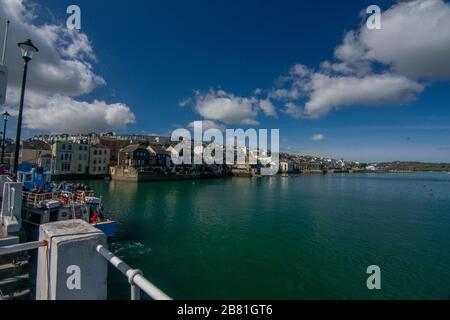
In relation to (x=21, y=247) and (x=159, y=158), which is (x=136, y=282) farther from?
(x=159, y=158)

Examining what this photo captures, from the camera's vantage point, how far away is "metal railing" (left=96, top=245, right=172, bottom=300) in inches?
84.6

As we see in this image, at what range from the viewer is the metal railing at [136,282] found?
2.15 metres

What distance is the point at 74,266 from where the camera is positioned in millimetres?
2715

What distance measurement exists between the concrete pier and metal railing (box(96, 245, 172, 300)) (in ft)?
0.42

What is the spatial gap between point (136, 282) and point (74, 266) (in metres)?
0.88

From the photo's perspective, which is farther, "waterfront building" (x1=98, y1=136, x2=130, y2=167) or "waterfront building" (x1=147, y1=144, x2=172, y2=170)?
"waterfront building" (x1=147, y1=144, x2=172, y2=170)

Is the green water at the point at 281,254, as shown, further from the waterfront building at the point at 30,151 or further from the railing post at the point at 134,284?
the waterfront building at the point at 30,151

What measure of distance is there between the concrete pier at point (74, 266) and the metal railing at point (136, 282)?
13cm

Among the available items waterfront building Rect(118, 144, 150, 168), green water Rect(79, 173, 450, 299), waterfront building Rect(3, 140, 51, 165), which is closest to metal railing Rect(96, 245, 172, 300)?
green water Rect(79, 173, 450, 299)

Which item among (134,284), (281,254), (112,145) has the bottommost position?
(281,254)

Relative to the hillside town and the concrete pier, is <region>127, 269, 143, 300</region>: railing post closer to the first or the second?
the concrete pier

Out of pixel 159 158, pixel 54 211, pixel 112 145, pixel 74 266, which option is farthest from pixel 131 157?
pixel 74 266

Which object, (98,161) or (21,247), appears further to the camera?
(98,161)

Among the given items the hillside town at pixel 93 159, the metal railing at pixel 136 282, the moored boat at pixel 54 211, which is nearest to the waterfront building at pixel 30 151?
the hillside town at pixel 93 159
